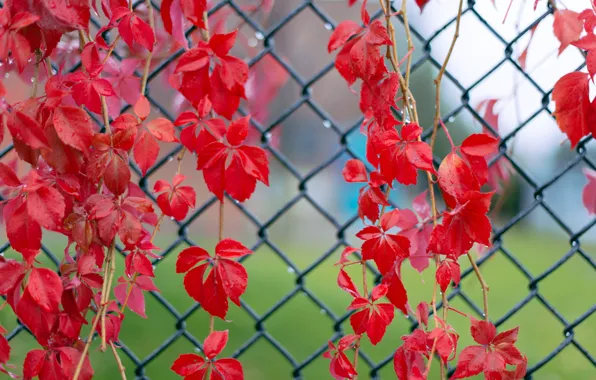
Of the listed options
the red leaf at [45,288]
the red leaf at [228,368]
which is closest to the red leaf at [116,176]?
the red leaf at [45,288]

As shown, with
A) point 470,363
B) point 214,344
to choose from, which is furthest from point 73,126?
point 470,363

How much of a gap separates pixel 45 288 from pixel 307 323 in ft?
8.64

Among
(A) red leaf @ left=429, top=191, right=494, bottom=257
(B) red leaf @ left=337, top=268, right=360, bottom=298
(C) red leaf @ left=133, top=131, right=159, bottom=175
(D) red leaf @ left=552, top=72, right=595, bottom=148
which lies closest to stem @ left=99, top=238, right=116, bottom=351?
(C) red leaf @ left=133, top=131, right=159, bottom=175

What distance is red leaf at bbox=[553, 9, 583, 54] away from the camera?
0.80m

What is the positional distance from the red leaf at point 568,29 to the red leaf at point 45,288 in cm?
69

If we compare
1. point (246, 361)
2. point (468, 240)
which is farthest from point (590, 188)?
point (246, 361)

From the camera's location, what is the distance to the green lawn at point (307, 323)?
242cm

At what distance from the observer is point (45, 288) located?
2.18 ft

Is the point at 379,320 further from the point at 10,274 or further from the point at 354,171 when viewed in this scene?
the point at 10,274

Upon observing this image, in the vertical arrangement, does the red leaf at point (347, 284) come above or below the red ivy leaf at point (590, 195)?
above

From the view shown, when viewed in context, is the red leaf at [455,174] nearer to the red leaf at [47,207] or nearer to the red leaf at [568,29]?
the red leaf at [568,29]

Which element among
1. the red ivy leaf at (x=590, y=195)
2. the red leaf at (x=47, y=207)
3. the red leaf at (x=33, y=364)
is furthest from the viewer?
the red ivy leaf at (x=590, y=195)

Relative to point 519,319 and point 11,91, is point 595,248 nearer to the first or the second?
point 519,319

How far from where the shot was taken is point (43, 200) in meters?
0.64
